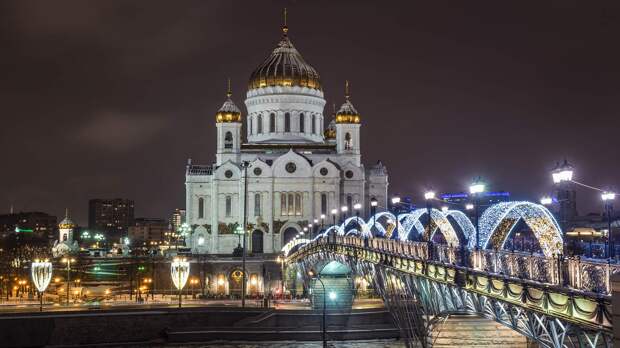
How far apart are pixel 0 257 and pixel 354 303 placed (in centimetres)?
5643

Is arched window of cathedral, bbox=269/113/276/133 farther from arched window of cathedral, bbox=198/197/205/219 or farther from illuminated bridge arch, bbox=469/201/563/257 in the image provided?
illuminated bridge arch, bbox=469/201/563/257

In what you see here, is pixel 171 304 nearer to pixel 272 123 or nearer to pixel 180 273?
pixel 180 273

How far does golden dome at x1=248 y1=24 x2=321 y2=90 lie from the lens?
104 meters

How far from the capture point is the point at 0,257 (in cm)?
10369

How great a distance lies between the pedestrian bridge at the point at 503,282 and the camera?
1834 centimetres

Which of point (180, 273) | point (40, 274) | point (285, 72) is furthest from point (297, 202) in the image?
point (40, 274)

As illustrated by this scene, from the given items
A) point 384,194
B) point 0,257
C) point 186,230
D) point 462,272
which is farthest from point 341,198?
point 462,272

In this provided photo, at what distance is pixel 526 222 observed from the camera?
898 inches

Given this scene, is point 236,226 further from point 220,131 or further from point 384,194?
point 384,194

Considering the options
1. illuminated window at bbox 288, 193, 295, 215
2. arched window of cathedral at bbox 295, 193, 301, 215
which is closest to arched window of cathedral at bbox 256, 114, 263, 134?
illuminated window at bbox 288, 193, 295, 215

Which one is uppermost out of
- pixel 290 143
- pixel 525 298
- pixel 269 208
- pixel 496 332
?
pixel 290 143

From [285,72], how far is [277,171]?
1474 cm

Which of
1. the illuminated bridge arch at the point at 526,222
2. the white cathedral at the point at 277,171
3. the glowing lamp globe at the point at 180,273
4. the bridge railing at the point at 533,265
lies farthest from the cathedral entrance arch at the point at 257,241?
the illuminated bridge arch at the point at 526,222

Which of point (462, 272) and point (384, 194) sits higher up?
point (384, 194)
